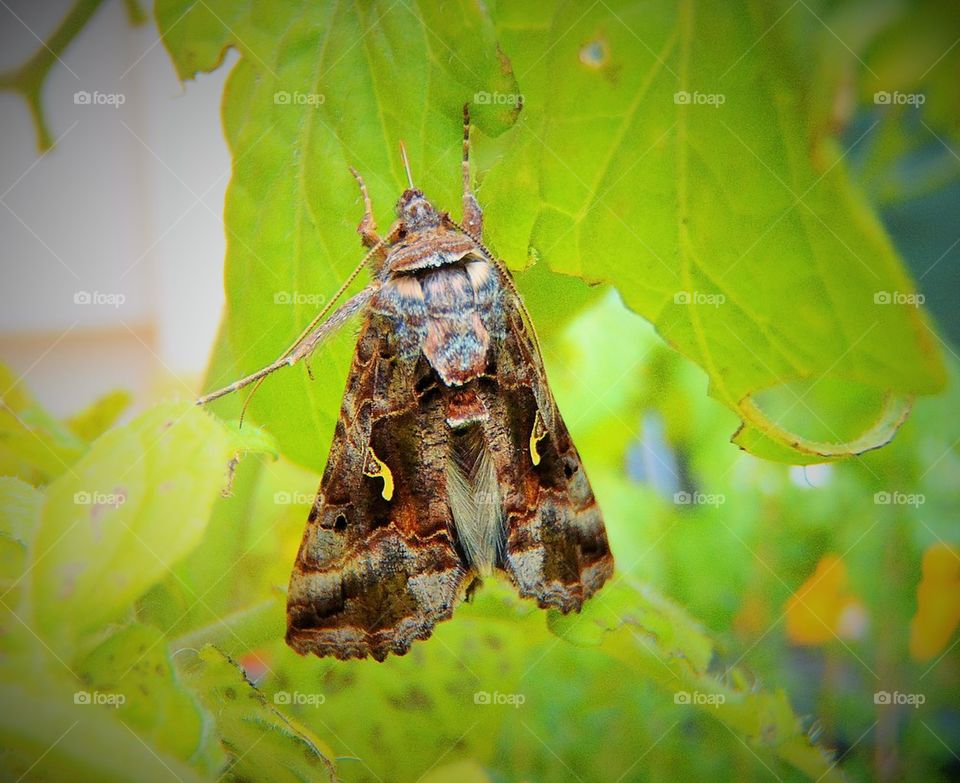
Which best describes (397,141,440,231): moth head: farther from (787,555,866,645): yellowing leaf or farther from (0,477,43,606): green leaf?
(787,555,866,645): yellowing leaf

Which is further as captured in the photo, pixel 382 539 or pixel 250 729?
pixel 250 729

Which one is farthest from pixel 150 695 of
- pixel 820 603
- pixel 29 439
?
pixel 820 603

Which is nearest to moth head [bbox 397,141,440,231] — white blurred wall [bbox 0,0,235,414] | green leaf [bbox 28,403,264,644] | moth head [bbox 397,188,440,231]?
moth head [bbox 397,188,440,231]

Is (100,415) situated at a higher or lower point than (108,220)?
lower

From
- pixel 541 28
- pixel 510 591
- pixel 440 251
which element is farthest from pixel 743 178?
pixel 510 591

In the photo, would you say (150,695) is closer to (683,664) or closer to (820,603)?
(683,664)

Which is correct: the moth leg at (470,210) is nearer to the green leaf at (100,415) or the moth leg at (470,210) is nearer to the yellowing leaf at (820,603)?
the green leaf at (100,415)

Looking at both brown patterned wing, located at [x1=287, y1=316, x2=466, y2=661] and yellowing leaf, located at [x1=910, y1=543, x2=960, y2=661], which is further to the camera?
yellowing leaf, located at [x1=910, y1=543, x2=960, y2=661]
